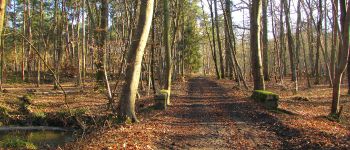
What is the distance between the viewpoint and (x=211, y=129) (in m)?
9.99

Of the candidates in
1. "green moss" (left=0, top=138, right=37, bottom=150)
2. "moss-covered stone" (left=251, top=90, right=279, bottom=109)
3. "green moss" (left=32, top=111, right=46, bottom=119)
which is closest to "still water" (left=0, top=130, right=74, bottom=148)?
"green moss" (left=32, top=111, right=46, bottom=119)

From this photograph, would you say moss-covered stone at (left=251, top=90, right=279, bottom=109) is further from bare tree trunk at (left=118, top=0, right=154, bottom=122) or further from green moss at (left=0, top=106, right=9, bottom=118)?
green moss at (left=0, top=106, right=9, bottom=118)

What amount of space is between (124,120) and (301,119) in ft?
17.2

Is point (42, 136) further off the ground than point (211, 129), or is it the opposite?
point (211, 129)

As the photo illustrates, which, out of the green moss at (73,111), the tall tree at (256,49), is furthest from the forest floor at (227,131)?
the tall tree at (256,49)

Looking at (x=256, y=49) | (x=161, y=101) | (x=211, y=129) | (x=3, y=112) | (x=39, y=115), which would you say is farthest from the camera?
(x=256, y=49)

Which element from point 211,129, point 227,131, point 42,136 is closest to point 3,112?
point 42,136

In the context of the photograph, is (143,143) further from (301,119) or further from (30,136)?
(30,136)

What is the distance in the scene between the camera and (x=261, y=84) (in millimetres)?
16359

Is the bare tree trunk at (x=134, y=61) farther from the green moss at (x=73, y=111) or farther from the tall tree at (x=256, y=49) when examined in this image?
the tall tree at (x=256, y=49)

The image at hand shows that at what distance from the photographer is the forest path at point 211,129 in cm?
829

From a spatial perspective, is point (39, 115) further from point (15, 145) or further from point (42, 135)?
point (15, 145)

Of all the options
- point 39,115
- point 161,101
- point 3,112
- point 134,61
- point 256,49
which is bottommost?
point 39,115

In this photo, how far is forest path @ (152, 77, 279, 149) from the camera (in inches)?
326
